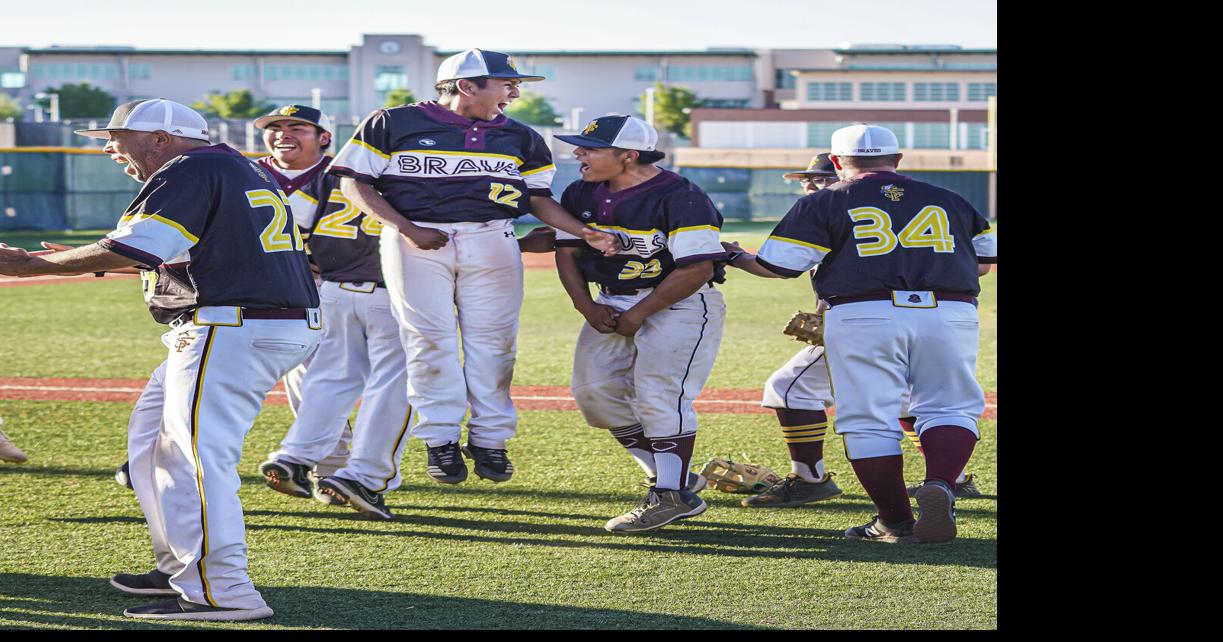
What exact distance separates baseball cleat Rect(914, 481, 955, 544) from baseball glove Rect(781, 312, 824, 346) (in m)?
1.29

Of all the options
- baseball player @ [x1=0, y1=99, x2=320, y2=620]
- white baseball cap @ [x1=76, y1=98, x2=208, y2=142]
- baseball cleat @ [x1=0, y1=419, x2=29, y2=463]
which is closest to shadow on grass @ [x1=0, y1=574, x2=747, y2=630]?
baseball player @ [x1=0, y1=99, x2=320, y2=620]

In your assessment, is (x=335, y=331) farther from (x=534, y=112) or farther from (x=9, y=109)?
Answer: (x=9, y=109)

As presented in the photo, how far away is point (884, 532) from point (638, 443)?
1.31 metres

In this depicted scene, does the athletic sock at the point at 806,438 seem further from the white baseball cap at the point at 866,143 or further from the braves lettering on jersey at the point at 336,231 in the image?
the braves lettering on jersey at the point at 336,231

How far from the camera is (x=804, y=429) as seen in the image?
6.54 metres

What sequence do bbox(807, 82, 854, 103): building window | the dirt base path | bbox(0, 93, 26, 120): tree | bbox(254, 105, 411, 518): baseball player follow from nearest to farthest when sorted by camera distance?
bbox(254, 105, 411, 518): baseball player < the dirt base path < bbox(807, 82, 854, 103): building window < bbox(0, 93, 26, 120): tree

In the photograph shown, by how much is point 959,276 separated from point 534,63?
3240 inches

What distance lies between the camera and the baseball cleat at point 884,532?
18.5ft

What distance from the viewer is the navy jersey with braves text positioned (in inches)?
174

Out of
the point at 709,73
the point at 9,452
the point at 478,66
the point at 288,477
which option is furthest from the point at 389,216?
the point at 709,73

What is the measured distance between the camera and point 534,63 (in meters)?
85.9

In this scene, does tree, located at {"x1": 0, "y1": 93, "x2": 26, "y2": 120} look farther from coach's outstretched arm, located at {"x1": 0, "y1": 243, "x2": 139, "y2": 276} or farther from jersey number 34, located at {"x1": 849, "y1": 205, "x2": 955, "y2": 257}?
jersey number 34, located at {"x1": 849, "y1": 205, "x2": 955, "y2": 257}

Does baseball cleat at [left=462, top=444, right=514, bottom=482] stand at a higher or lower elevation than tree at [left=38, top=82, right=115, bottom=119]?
lower
